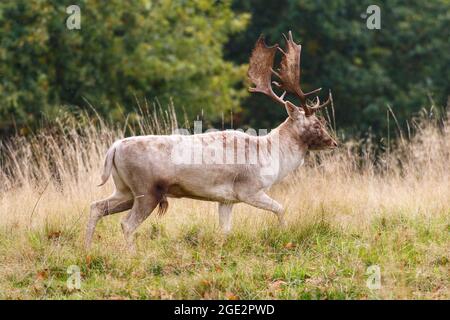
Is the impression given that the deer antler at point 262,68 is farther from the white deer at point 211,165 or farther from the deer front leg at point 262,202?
the deer front leg at point 262,202

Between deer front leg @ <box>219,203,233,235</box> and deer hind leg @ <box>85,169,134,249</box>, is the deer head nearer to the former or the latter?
deer front leg @ <box>219,203,233,235</box>

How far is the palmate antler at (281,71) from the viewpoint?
8.73 meters

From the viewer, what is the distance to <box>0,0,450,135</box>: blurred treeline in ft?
57.1

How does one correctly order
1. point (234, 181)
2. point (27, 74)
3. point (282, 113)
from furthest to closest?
point (282, 113) → point (27, 74) → point (234, 181)

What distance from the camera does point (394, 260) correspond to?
7133 mm

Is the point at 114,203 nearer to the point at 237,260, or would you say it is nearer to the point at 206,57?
the point at 237,260

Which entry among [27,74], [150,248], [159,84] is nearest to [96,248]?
[150,248]

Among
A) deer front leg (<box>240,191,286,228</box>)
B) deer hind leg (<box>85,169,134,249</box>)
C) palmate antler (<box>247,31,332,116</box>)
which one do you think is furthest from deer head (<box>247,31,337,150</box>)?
deer hind leg (<box>85,169,134,249</box>)

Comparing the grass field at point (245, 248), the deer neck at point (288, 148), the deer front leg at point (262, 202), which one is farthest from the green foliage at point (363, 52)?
the deer front leg at point (262, 202)

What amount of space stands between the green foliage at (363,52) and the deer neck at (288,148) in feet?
42.7

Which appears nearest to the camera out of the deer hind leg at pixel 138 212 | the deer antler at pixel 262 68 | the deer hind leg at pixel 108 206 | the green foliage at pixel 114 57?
the deer hind leg at pixel 138 212
